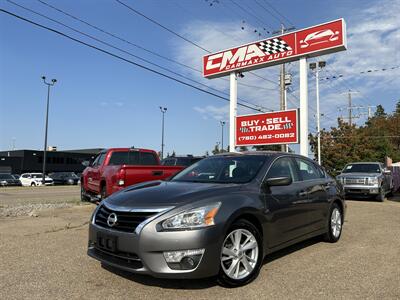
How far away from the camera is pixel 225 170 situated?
5.54 meters

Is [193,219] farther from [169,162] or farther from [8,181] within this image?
[8,181]

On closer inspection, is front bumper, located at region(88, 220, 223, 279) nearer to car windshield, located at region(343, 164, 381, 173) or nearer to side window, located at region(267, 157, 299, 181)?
side window, located at region(267, 157, 299, 181)

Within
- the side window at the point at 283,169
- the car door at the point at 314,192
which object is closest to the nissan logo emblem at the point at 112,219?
the side window at the point at 283,169

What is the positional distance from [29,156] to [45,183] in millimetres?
28862

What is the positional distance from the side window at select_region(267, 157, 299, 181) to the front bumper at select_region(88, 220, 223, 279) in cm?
162

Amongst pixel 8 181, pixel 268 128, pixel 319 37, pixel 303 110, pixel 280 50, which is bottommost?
pixel 8 181

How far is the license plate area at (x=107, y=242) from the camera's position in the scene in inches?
164

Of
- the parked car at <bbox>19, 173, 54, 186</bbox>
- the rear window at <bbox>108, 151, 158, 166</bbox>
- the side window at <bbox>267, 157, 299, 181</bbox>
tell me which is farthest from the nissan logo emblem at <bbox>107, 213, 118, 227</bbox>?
the parked car at <bbox>19, 173, 54, 186</bbox>

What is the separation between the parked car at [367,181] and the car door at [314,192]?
10.7 meters

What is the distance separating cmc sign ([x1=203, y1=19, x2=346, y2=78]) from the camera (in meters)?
13.3

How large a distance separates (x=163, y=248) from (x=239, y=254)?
0.96 meters

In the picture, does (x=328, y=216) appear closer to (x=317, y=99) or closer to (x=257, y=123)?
(x=257, y=123)

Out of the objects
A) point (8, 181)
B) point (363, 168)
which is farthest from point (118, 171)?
point (8, 181)

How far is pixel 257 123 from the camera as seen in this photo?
15.2m
